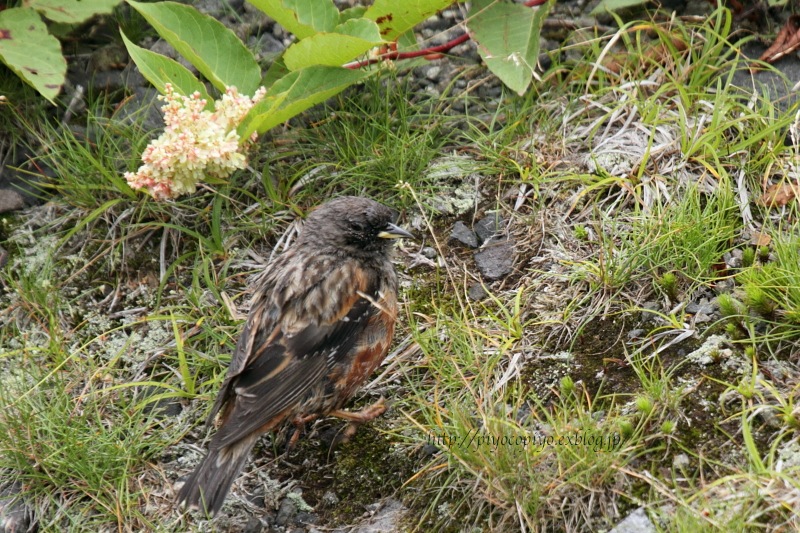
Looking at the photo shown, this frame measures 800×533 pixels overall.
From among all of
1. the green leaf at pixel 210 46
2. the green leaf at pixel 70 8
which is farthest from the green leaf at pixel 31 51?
the green leaf at pixel 210 46

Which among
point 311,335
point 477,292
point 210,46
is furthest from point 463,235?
point 210,46

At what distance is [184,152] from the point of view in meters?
5.08

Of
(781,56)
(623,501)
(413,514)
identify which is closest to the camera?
(623,501)

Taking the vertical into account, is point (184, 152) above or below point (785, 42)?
above

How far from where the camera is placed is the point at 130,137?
19.3 feet

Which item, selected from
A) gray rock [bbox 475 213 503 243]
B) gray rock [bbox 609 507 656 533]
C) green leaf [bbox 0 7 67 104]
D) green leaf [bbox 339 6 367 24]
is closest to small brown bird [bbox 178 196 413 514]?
gray rock [bbox 475 213 503 243]

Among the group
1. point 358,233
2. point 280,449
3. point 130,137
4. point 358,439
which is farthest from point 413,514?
point 130,137

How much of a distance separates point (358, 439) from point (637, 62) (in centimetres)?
292

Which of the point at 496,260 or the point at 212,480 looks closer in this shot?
the point at 212,480

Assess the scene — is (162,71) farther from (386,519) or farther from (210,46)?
(386,519)

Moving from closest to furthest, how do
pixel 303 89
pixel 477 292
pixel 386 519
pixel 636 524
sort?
1. pixel 636 524
2. pixel 386 519
3. pixel 477 292
4. pixel 303 89

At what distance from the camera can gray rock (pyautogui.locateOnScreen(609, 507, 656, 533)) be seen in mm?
3809

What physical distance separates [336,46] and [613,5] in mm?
1896

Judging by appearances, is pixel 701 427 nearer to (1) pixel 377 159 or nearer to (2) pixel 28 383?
(1) pixel 377 159
